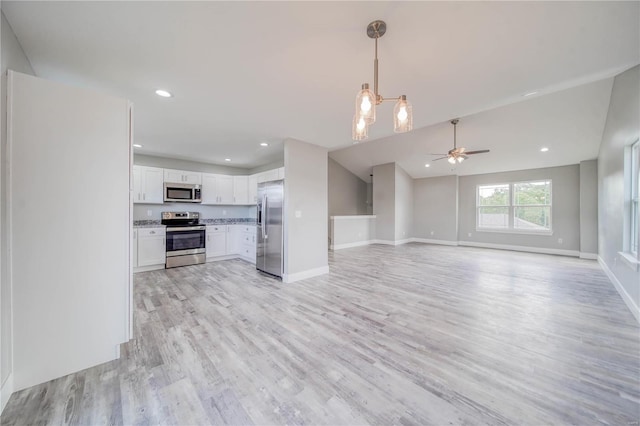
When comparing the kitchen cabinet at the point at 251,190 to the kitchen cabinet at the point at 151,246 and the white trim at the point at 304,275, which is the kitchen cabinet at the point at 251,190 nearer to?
the kitchen cabinet at the point at 151,246

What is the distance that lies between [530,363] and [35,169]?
4.11 m

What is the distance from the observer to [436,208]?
8.60 m

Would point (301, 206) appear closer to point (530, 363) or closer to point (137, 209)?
point (530, 363)

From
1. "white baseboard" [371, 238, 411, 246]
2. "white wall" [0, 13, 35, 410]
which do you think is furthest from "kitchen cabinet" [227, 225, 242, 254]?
"white baseboard" [371, 238, 411, 246]

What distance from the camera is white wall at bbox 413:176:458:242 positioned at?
323 inches

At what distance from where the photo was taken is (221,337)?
2275 mm

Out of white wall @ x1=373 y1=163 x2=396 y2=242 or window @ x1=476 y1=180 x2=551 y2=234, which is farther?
white wall @ x1=373 y1=163 x2=396 y2=242

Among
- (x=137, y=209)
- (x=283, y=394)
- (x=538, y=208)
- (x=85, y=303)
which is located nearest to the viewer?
(x=283, y=394)

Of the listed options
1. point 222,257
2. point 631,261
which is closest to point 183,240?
point 222,257

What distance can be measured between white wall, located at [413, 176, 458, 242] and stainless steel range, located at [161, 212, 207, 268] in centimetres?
769

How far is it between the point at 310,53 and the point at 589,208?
8287 mm

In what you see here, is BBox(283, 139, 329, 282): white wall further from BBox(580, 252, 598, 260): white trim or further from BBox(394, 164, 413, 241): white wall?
BBox(580, 252, 598, 260): white trim

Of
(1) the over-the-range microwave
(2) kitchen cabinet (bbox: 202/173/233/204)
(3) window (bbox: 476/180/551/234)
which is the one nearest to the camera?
(1) the over-the-range microwave

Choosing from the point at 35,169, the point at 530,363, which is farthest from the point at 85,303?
the point at 530,363
